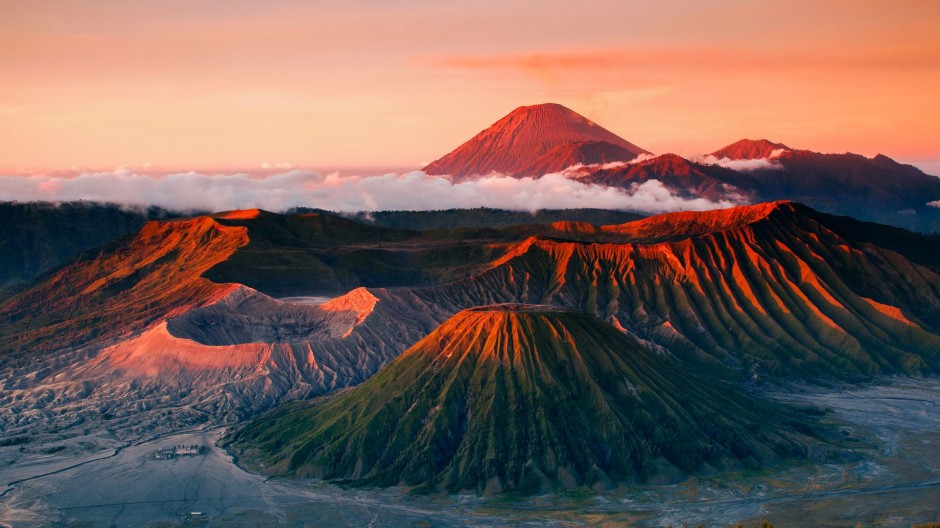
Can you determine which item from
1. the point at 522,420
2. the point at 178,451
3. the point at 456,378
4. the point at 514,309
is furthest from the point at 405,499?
the point at 514,309

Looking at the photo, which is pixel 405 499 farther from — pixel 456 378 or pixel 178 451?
pixel 178 451

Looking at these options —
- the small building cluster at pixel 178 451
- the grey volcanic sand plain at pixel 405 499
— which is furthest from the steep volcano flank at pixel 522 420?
the small building cluster at pixel 178 451

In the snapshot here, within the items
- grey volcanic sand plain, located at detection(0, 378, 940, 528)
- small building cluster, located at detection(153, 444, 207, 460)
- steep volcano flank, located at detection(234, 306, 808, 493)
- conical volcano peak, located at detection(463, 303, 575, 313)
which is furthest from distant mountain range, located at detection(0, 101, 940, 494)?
small building cluster, located at detection(153, 444, 207, 460)

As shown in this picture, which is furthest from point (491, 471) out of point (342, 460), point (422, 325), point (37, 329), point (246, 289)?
point (37, 329)

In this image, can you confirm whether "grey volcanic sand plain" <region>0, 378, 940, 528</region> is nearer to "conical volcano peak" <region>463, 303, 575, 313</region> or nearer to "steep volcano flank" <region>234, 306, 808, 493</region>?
"steep volcano flank" <region>234, 306, 808, 493</region>

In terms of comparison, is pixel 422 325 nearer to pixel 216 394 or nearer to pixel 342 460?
pixel 216 394
